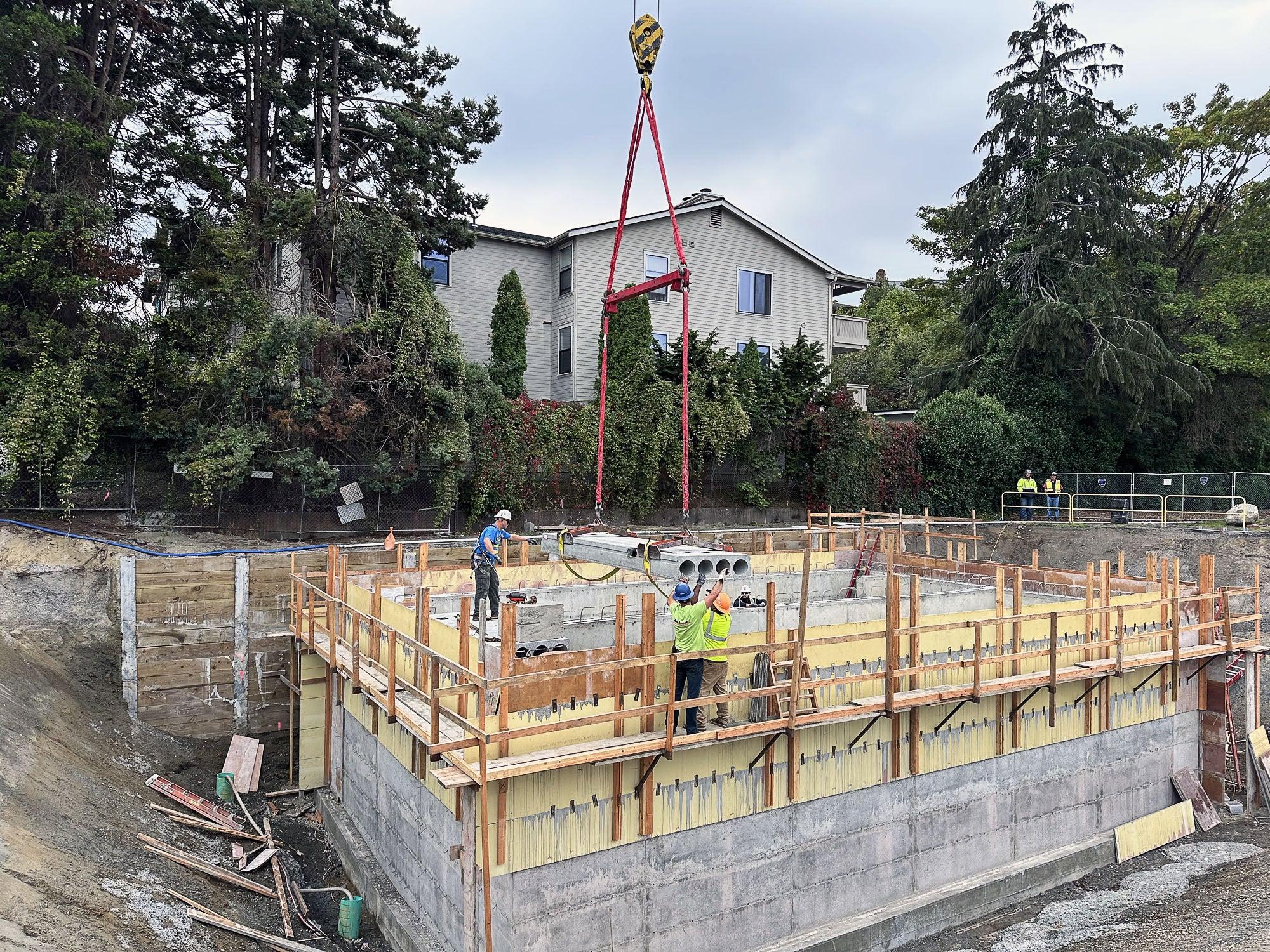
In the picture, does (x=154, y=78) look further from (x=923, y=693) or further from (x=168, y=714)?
(x=923, y=693)

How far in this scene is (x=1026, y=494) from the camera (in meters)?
32.4

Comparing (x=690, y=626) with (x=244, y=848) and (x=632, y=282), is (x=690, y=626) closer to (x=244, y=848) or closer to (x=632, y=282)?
(x=244, y=848)

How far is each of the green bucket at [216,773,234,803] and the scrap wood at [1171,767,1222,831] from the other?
645 inches

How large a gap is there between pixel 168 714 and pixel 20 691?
9.75 ft

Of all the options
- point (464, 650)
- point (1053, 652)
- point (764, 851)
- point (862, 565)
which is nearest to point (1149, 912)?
point (1053, 652)

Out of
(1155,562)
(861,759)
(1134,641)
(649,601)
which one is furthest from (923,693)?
(1155,562)

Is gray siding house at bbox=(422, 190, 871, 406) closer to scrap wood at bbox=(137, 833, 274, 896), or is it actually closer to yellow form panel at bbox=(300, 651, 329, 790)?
yellow form panel at bbox=(300, 651, 329, 790)

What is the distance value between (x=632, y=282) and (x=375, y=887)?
79.0 ft

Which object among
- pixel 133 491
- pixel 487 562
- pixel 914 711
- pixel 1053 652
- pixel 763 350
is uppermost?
pixel 763 350

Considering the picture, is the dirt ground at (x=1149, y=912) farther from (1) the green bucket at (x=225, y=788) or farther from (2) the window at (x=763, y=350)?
(2) the window at (x=763, y=350)

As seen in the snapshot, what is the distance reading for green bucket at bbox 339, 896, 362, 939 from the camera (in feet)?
33.8

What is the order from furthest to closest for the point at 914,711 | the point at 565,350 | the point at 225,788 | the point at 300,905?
the point at 565,350 < the point at 225,788 < the point at 300,905 < the point at 914,711

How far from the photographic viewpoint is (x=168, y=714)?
49.6 ft

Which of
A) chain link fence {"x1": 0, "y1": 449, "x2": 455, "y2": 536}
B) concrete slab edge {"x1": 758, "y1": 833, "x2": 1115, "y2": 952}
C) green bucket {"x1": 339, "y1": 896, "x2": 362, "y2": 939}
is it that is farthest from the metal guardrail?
green bucket {"x1": 339, "y1": 896, "x2": 362, "y2": 939}
